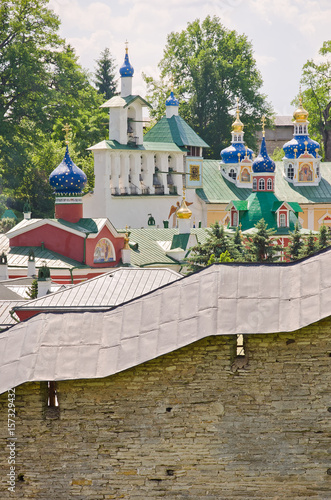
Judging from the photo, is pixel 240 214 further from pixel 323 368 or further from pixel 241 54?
pixel 323 368

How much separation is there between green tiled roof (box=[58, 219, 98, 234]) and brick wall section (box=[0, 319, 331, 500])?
78.8 feet

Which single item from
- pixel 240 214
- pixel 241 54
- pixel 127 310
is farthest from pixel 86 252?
pixel 241 54

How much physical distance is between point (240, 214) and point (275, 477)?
35417 mm

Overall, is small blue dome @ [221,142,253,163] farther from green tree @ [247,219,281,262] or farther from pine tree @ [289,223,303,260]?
green tree @ [247,219,281,262]

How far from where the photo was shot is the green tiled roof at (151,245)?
119ft

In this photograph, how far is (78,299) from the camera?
63.4ft

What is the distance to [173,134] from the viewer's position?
52625mm

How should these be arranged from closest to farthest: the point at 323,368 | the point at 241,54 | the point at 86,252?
the point at 323,368
the point at 86,252
the point at 241,54

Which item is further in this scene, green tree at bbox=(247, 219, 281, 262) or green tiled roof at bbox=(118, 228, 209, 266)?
green tree at bbox=(247, 219, 281, 262)

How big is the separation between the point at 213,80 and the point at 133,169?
14.6 m

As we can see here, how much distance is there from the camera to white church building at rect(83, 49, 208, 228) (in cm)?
4684

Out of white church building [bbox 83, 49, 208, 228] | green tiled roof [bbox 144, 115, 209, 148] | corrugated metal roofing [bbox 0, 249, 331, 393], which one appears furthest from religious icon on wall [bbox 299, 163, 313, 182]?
corrugated metal roofing [bbox 0, 249, 331, 393]

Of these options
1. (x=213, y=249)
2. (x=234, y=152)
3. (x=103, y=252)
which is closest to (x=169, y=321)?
(x=103, y=252)

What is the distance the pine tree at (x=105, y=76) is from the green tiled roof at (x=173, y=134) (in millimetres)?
13380
